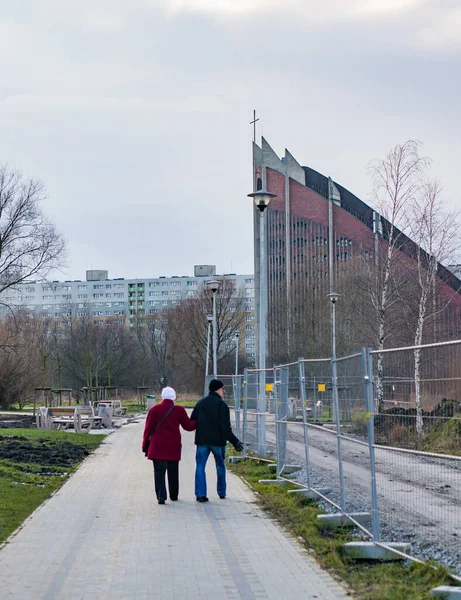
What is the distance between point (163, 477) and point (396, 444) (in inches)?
209

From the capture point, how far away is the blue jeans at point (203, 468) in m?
13.1

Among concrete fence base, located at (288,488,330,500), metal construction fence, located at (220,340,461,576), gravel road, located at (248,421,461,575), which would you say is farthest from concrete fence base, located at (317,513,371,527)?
concrete fence base, located at (288,488,330,500)

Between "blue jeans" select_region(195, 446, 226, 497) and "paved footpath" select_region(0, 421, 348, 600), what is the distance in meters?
0.22

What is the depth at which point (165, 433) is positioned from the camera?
13.1 metres

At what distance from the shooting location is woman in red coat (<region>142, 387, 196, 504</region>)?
1292cm

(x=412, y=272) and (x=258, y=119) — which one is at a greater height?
(x=258, y=119)

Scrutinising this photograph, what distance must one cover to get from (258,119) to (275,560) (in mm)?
25295

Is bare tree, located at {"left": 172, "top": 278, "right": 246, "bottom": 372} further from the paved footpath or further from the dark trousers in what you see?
the paved footpath

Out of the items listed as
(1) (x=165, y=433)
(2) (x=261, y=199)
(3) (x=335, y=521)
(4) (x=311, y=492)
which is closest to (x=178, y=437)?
(1) (x=165, y=433)

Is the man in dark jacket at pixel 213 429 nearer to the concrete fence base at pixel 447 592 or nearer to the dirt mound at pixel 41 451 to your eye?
the concrete fence base at pixel 447 592

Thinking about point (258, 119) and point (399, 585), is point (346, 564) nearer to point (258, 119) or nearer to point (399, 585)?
point (399, 585)

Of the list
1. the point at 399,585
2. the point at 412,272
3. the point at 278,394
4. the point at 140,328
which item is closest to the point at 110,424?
the point at 412,272

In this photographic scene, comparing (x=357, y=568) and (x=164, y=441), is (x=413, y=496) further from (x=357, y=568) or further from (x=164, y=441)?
(x=164, y=441)

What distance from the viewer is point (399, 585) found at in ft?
23.7
